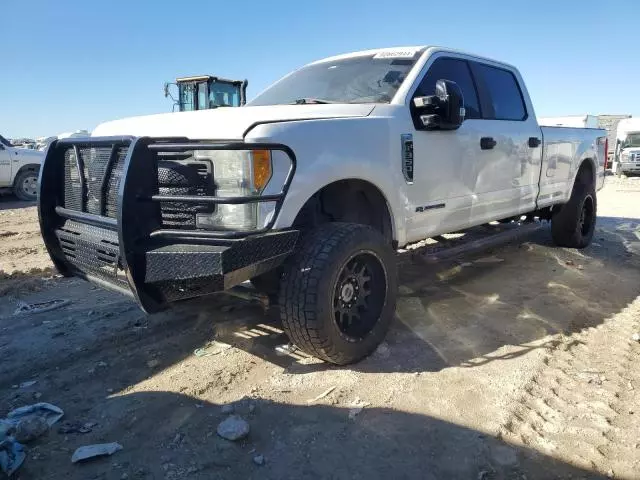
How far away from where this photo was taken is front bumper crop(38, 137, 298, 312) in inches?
100

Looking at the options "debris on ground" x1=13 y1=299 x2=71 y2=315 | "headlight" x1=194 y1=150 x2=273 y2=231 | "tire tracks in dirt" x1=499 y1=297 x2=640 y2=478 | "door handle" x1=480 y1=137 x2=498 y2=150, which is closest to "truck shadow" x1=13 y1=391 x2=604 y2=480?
"tire tracks in dirt" x1=499 y1=297 x2=640 y2=478

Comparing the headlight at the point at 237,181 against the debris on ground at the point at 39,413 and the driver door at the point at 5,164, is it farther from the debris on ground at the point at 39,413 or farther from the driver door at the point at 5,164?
the driver door at the point at 5,164

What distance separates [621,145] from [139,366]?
27.1 m

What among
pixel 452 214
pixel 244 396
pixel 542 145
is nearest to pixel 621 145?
pixel 542 145

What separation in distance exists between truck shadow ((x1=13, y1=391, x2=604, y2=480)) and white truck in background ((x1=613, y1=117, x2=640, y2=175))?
24.6 metres

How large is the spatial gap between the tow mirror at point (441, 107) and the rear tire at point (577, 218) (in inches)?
133

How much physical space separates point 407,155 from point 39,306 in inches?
127

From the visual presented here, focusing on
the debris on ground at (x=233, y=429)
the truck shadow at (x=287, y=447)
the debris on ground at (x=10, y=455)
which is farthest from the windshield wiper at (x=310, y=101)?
the debris on ground at (x=10, y=455)

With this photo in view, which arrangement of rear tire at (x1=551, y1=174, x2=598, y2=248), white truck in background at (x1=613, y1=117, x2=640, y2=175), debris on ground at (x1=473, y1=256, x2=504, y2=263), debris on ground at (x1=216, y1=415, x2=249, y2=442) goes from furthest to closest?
1. white truck in background at (x1=613, y1=117, x2=640, y2=175)
2. rear tire at (x1=551, y1=174, x2=598, y2=248)
3. debris on ground at (x1=473, y1=256, x2=504, y2=263)
4. debris on ground at (x1=216, y1=415, x2=249, y2=442)

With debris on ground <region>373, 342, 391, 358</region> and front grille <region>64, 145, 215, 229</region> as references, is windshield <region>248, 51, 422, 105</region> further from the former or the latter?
debris on ground <region>373, 342, 391, 358</region>

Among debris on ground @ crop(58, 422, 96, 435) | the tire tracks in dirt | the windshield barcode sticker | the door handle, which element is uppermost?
the windshield barcode sticker

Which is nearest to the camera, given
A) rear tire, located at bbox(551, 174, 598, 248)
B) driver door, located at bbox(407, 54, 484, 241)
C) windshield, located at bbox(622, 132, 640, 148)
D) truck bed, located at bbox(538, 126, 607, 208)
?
driver door, located at bbox(407, 54, 484, 241)

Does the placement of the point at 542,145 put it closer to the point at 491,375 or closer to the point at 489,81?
the point at 489,81

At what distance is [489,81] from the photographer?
15.7ft
